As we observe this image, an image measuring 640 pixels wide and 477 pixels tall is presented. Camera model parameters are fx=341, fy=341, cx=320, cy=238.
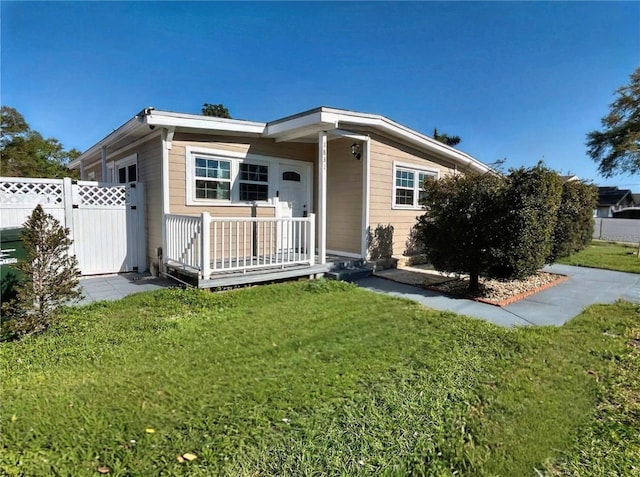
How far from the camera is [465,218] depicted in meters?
6.17

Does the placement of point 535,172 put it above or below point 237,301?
above

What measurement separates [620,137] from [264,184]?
2800 cm

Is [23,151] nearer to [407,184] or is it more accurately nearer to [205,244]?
[205,244]

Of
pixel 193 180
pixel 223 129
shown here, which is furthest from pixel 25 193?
pixel 223 129

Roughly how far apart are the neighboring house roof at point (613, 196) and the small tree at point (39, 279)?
162 ft

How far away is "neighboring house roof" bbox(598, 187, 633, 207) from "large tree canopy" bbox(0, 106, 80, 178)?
54271 millimetres

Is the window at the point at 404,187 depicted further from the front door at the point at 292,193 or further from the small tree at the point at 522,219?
the small tree at the point at 522,219

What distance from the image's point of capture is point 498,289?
6.86 metres

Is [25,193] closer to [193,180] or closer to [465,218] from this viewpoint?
[193,180]

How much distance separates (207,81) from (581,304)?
58.1 feet

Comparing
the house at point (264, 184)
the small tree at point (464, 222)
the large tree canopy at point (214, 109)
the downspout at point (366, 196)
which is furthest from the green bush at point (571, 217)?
the large tree canopy at point (214, 109)

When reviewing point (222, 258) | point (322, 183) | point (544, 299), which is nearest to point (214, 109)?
point (322, 183)

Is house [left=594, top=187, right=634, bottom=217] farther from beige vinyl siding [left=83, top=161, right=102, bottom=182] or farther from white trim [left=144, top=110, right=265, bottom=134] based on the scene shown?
beige vinyl siding [left=83, top=161, right=102, bottom=182]

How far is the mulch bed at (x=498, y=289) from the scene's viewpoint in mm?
6141
